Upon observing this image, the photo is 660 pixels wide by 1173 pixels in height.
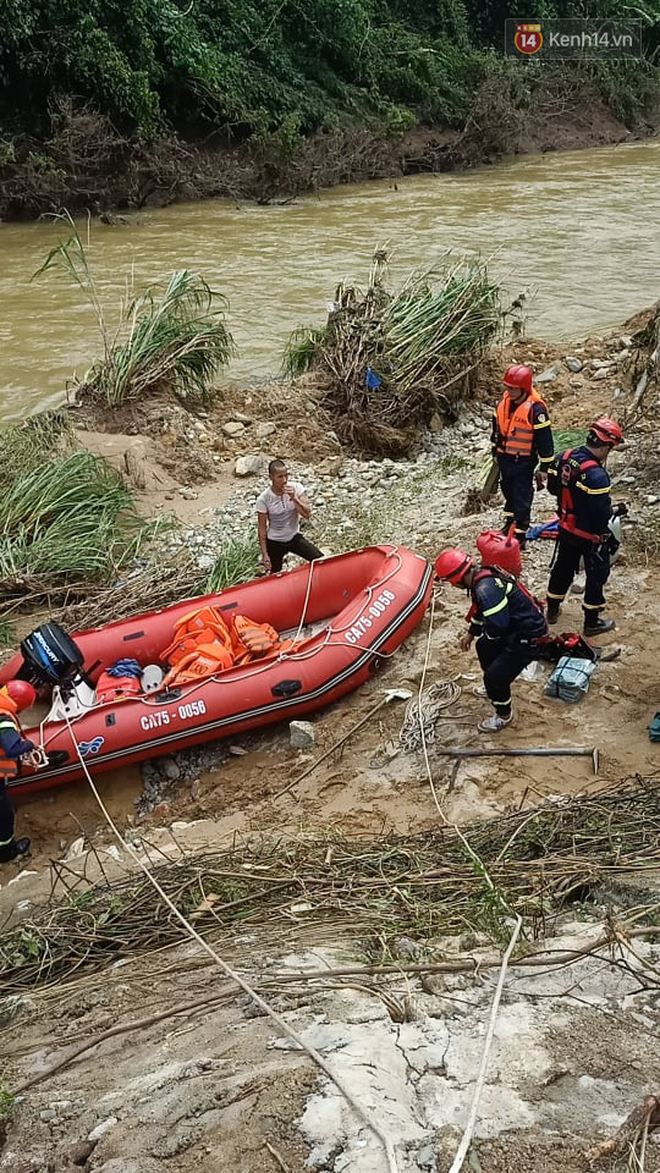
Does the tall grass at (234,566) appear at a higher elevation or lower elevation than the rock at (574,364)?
lower

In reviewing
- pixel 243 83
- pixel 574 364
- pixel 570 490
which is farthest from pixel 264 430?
pixel 243 83

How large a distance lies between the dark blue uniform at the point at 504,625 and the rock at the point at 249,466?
169 inches

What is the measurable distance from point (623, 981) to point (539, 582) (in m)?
3.98

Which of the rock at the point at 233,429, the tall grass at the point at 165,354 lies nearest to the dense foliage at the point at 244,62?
the tall grass at the point at 165,354

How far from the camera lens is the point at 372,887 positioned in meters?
3.68

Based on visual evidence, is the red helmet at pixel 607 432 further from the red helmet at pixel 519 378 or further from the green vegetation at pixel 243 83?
the green vegetation at pixel 243 83

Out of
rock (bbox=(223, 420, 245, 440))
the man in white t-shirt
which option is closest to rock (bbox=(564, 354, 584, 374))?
rock (bbox=(223, 420, 245, 440))

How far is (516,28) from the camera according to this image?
87.0 feet

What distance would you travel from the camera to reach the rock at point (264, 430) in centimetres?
943

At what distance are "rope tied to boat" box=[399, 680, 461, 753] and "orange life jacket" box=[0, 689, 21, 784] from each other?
203cm

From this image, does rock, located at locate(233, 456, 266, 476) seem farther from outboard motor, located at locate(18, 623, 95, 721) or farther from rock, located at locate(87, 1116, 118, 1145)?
rock, located at locate(87, 1116, 118, 1145)

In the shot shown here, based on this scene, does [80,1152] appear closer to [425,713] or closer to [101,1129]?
[101,1129]

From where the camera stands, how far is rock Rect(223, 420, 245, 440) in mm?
9508

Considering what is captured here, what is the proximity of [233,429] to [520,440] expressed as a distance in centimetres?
376
